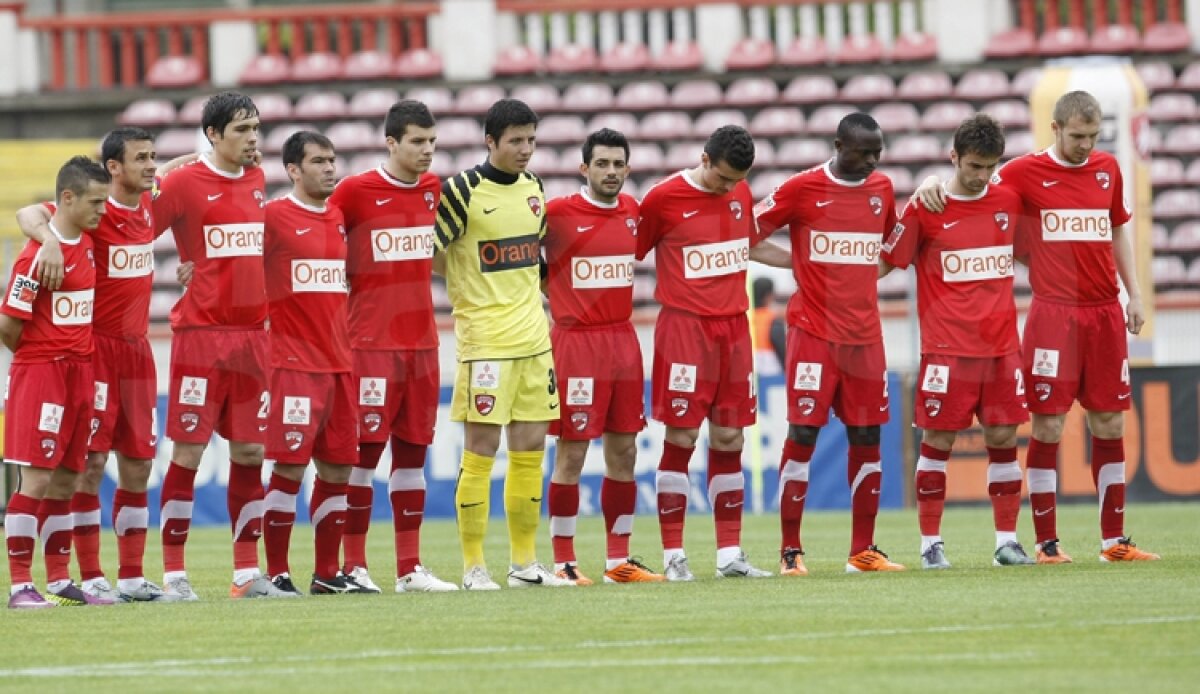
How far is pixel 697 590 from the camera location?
10.1 m

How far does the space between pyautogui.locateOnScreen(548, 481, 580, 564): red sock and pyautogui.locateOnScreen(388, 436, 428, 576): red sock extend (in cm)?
71

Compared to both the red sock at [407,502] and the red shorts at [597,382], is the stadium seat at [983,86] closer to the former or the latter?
the red shorts at [597,382]

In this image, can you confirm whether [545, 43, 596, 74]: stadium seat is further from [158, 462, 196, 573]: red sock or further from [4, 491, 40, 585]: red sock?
[4, 491, 40, 585]: red sock

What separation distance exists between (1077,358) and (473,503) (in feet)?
11.1

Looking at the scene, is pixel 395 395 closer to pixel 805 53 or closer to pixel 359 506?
pixel 359 506

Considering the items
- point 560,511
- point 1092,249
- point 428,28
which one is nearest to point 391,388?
point 560,511

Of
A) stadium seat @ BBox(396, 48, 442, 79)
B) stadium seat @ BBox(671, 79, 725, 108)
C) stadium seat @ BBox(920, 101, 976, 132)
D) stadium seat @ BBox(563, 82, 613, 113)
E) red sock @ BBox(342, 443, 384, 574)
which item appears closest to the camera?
red sock @ BBox(342, 443, 384, 574)

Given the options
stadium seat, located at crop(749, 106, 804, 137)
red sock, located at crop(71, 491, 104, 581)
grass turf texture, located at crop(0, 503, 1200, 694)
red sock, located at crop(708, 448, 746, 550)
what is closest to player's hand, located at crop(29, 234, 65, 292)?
red sock, located at crop(71, 491, 104, 581)

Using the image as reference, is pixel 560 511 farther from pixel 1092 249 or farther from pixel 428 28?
pixel 428 28

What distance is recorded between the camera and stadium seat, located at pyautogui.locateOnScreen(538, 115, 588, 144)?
2666cm

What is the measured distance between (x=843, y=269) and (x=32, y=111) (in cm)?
1964

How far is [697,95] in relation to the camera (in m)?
27.0

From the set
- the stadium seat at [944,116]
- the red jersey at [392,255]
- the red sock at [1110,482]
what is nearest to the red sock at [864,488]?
the red sock at [1110,482]

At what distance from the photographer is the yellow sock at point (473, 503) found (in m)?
10.8
